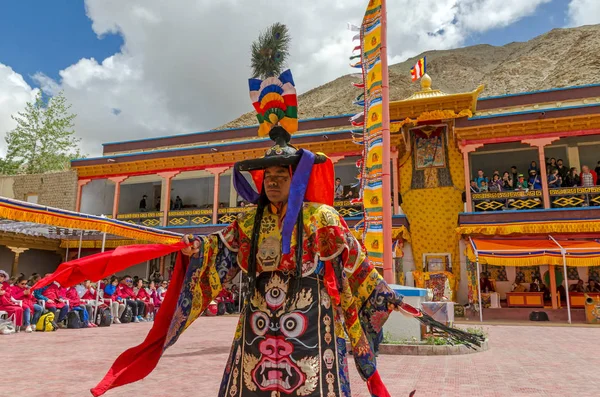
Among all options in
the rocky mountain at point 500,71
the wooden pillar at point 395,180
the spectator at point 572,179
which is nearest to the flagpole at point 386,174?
the wooden pillar at point 395,180

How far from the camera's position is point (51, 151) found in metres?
37.0

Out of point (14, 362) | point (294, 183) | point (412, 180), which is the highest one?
point (412, 180)

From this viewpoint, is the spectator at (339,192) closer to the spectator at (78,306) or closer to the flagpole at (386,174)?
the flagpole at (386,174)

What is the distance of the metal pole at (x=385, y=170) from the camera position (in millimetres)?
7613

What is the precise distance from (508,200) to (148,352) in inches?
610

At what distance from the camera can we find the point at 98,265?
2.13 meters

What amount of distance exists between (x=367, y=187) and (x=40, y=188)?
20634 millimetres

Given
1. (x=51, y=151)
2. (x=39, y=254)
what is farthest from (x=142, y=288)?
(x=51, y=151)

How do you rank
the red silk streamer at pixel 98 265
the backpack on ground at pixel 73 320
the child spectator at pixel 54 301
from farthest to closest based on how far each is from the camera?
the backpack on ground at pixel 73 320 < the child spectator at pixel 54 301 < the red silk streamer at pixel 98 265

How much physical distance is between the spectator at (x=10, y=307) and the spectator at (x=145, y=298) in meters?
4.25

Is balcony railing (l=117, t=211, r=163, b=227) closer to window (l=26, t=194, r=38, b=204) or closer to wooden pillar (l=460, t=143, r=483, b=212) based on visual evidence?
window (l=26, t=194, r=38, b=204)

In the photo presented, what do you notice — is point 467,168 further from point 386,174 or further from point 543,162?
point 386,174

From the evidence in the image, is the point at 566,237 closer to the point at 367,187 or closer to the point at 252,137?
the point at 367,187

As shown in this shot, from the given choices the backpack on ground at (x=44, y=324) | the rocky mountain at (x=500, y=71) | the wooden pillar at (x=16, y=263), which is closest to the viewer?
the backpack on ground at (x=44, y=324)
